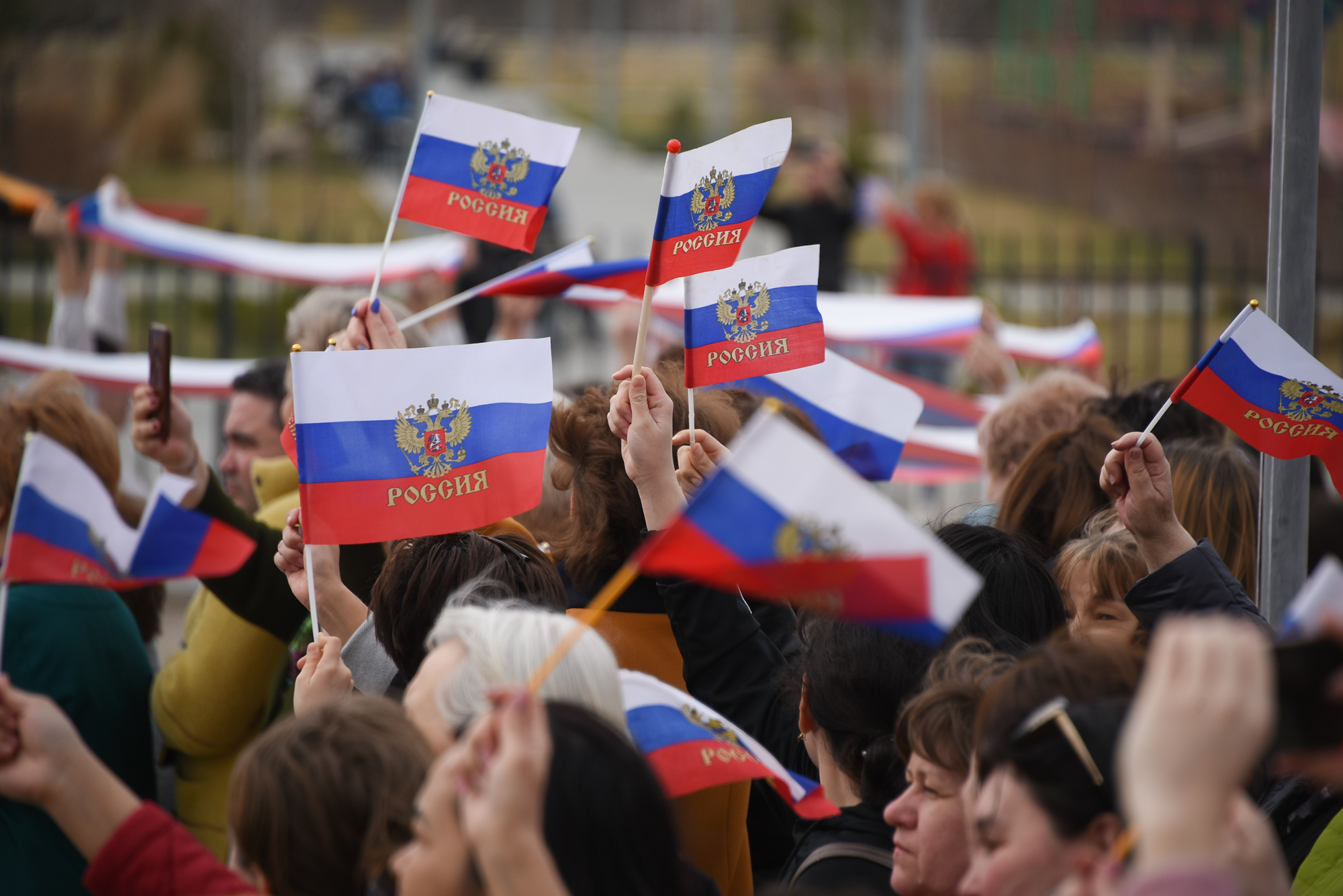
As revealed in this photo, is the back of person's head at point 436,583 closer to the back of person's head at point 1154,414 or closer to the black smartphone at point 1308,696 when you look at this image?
the black smartphone at point 1308,696

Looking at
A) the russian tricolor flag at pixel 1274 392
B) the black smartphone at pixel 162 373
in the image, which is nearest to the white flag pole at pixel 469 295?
the black smartphone at pixel 162 373

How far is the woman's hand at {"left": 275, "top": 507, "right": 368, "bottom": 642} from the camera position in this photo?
3.05 meters

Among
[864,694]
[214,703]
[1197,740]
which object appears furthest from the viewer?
[214,703]

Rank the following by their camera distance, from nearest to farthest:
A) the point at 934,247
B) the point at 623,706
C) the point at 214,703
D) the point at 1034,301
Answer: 1. the point at 623,706
2. the point at 214,703
3. the point at 934,247
4. the point at 1034,301

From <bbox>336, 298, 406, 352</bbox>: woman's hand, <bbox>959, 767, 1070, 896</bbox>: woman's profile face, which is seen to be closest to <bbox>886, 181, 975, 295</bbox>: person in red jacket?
<bbox>336, 298, 406, 352</bbox>: woman's hand

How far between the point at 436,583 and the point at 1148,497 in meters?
1.46

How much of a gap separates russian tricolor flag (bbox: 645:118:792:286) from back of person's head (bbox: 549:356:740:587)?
14.5 inches

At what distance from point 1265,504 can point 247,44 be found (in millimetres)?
20355

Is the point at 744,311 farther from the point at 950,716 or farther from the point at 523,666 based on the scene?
the point at 523,666

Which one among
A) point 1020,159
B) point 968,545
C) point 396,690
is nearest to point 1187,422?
point 968,545

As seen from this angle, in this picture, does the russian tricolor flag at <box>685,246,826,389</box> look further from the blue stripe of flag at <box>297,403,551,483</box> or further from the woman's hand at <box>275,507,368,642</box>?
the woman's hand at <box>275,507,368,642</box>

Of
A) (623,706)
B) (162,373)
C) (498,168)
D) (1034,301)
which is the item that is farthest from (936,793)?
(1034,301)

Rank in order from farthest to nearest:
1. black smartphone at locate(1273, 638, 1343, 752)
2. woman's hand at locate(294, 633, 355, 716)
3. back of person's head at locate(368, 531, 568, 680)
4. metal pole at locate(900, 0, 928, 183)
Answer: metal pole at locate(900, 0, 928, 183)
back of person's head at locate(368, 531, 568, 680)
woman's hand at locate(294, 633, 355, 716)
black smartphone at locate(1273, 638, 1343, 752)

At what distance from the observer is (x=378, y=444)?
2986 mm
